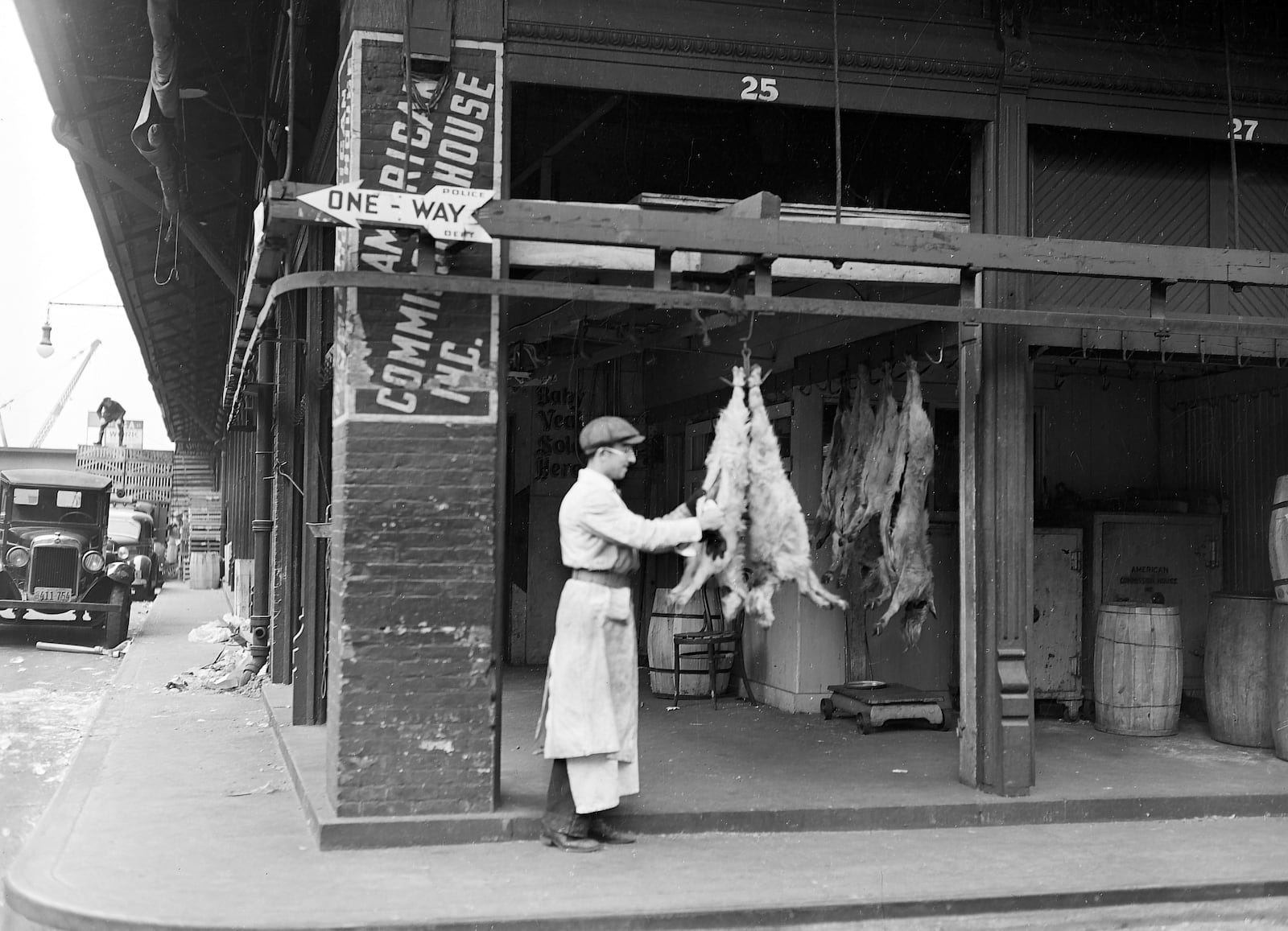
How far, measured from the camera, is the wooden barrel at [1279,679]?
820cm

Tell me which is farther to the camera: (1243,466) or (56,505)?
(56,505)

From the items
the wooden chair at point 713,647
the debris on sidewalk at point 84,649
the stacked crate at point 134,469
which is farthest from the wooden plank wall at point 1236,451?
the stacked crate at point 134,469

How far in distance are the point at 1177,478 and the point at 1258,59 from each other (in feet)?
13.2

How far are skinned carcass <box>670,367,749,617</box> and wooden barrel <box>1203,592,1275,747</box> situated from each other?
443cm

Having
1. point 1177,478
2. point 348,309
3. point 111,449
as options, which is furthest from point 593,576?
point 111,449

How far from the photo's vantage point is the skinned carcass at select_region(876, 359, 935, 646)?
310 inches

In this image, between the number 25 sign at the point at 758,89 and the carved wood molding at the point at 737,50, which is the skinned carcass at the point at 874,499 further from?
the number 25 sign at the point at 758,89

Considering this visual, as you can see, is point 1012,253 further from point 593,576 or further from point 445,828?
point 445,828

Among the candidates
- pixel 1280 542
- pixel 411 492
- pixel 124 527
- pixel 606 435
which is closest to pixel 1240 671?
pixel 1280 542

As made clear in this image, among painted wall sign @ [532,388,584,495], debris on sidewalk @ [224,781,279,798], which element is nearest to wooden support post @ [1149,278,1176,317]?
debris on sidewalk @ [224,781,279,798]

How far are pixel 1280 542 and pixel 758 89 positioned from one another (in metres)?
4.72

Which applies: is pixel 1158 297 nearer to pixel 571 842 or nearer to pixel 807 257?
pixel 807 257

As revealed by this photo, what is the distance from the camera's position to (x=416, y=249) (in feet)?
20.4

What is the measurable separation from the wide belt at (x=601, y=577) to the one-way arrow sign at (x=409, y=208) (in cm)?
174
